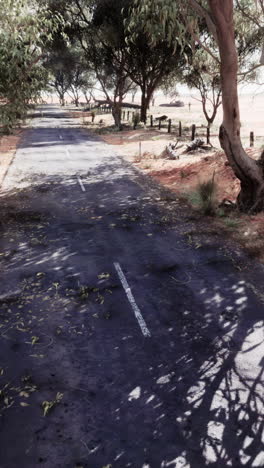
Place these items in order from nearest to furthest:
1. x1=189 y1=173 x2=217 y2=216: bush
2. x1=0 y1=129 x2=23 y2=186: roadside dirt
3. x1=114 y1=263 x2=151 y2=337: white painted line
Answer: x1=114 y1=263 x2=151 y2=337: white painted line
x1=189 y1=173 x2=217 y2=216: bush
x1=0 y1=129 x2=23 y2=186: roadside dirt

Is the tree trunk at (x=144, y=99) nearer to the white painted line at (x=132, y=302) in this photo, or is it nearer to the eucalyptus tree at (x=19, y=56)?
the eucalyptus tree at (x=19, y=56)

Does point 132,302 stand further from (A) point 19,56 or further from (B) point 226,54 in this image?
(B) point 226,54

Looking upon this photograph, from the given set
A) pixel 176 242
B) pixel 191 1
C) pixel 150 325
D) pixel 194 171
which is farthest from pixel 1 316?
pixel 194 171

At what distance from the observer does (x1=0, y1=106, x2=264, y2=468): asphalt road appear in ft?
14.5

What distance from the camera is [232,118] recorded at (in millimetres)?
11516

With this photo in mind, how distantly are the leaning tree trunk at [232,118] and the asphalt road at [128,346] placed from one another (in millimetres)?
2199

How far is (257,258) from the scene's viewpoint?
9297 millimetres

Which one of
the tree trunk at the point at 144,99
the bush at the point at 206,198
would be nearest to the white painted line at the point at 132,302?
the bush at the point at 206,198

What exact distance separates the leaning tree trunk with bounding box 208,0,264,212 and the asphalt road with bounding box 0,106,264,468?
7.21 feet

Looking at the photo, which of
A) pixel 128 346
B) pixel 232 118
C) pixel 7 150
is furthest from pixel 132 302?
pixel 7 150

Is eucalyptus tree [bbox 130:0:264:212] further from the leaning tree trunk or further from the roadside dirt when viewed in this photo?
the roadside dirt

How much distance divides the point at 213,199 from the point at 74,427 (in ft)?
31.2

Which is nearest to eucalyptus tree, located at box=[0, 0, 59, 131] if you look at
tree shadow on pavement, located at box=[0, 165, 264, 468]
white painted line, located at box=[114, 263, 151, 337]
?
tree shadow on pavement, located at box=[0, 165, 264, 468]

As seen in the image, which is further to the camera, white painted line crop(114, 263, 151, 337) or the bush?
the bush
